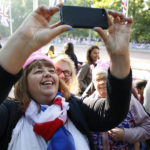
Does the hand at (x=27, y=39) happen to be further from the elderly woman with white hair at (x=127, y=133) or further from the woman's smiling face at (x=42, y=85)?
the elderly woman with white hair at (x=127, y=133)

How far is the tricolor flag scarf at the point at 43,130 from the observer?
1339 mm

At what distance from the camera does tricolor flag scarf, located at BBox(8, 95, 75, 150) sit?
1.34 m

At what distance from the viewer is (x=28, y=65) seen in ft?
5.23

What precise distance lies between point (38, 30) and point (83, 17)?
30cm

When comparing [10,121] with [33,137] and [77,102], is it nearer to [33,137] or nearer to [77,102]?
[33,137]

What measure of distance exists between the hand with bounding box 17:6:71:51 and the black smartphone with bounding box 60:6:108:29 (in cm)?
7

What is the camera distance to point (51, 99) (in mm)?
1568

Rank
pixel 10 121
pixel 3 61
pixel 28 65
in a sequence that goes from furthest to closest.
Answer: pixel 28 65, pixel 10 121, pixel 3 61

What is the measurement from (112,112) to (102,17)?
26.2 inches

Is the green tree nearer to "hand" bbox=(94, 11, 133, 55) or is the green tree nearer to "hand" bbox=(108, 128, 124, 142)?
"hand" bbox=(108, 128, 124, 142)

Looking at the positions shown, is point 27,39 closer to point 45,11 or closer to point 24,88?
point 45,11

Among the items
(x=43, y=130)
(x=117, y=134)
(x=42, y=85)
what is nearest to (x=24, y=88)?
(x=42, y=85)

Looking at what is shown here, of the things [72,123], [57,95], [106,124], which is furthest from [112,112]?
[57,95]

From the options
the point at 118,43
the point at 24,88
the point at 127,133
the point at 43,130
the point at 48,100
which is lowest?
the point at 127,133
